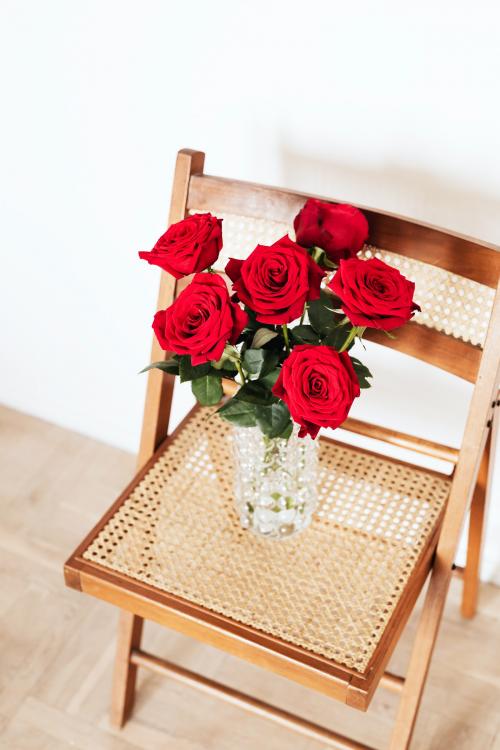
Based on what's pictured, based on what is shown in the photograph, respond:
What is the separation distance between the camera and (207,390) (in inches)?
41.3

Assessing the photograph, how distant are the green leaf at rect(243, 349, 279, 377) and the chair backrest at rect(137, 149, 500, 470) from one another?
22 cm

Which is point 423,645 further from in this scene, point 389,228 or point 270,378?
point 389,228

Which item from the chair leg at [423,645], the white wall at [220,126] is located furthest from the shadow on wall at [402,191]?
the chair leg at [423,645]

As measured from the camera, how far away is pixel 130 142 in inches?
60.9

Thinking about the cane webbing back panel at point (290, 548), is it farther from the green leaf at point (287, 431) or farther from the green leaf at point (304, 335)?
the green leaf at point (304, 335)

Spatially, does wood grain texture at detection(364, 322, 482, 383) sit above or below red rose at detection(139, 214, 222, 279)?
below

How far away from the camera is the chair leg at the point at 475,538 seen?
1387mm

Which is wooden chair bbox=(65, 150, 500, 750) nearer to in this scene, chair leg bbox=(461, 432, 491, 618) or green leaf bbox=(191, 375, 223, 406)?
chair leg bbox=(461, 432, 491, 618)

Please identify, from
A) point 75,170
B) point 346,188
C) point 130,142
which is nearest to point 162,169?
point 130,142

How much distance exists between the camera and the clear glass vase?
46.6 inches

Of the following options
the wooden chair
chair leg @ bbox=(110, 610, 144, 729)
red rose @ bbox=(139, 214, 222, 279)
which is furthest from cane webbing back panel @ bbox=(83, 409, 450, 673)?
red rose @ bbox=(139, 214, 222, 279)

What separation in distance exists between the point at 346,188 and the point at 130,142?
1.37ft

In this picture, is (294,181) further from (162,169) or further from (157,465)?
(157,465)

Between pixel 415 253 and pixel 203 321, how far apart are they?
35cm
